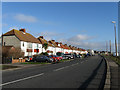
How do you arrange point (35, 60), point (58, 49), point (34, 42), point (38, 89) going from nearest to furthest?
point (38, 89), point (35, 60), point (34, 42), point (58, 49)

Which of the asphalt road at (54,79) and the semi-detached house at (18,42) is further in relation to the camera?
the semi-detached house at (18,42)

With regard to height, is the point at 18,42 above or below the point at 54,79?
above

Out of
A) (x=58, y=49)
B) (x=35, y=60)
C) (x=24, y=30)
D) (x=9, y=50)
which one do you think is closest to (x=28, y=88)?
(x=35, y=60)

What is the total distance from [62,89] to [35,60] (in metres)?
26.0

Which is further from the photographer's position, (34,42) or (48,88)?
(34,42)

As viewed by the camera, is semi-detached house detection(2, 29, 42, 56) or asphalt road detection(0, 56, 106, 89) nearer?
asphalt road detection(0, 56, 106, 89)

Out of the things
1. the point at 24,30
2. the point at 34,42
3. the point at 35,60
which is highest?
the point at 24,30

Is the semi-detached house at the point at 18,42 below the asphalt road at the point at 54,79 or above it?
above

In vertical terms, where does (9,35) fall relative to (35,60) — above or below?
above

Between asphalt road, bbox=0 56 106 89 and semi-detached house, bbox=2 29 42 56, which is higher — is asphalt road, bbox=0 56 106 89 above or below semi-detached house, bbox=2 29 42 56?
below

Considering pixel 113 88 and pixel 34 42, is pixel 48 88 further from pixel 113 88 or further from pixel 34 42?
pixel 34 42

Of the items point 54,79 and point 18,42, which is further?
point 18,42

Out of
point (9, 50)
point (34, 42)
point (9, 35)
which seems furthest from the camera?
point (34, 42)

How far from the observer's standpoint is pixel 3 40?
168ft
